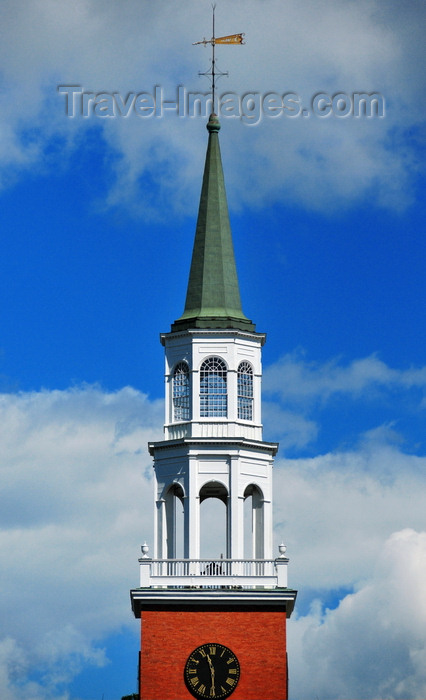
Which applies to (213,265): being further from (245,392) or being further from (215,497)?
(215,497)

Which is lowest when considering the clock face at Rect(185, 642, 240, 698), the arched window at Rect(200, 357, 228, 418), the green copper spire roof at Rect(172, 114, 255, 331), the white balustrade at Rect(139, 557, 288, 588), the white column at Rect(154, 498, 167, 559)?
the clock face at Rect(185, 642, 240, 698)

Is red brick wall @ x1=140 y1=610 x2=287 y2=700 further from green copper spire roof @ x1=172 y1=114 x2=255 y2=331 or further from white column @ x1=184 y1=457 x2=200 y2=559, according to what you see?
green copper spire roof @ x1=172 y1=114 x2=255 y2=331

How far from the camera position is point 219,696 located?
3509 inches

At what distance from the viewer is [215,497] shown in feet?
319

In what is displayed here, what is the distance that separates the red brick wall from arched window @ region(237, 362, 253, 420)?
884 centimetres

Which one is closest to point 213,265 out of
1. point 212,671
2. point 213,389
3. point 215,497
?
point 213,389

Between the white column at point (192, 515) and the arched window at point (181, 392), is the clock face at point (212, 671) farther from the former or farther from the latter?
the arched window at point (181, 392)

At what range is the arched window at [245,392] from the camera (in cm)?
9481

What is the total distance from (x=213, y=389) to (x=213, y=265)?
5.47m

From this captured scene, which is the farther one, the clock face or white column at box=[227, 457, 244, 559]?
white column at box=[227, 457, 244, 559]

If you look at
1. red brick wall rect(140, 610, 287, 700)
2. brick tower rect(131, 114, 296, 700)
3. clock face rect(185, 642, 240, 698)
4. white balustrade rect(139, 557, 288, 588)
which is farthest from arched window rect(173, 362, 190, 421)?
clock face rect(185, 642, 240, 698)

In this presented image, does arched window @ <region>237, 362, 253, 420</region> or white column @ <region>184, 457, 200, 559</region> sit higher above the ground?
arched window @ <region>237, 362, 253, 420</region>

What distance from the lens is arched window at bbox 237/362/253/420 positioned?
94812 millimetres

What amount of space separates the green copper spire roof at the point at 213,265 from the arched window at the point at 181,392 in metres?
1.76
